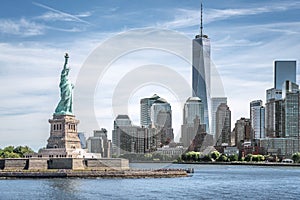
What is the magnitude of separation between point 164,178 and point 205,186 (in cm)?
1759

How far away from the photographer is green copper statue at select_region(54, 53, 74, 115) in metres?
135

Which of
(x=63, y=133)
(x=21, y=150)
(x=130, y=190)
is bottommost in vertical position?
(x=130, y=190)

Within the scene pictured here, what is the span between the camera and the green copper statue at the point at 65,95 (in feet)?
444

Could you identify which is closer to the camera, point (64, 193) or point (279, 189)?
point (64, 193)

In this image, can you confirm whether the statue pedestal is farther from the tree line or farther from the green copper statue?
the tree line

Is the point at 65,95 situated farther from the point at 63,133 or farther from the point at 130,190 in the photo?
the point at 130,190

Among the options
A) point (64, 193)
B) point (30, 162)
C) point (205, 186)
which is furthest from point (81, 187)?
point (30, 162)

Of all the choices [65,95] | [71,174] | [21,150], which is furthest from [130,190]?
[21,150]

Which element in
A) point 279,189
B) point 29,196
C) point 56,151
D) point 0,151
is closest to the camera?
point 29,196

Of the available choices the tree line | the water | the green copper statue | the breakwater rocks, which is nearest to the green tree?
the tree line

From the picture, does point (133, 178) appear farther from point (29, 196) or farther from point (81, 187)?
point (29, 196)

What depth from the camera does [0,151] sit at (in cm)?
16762

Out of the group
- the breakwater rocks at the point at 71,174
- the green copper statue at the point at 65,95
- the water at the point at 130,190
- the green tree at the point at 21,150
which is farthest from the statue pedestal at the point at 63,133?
the green tree at the point at 21,150

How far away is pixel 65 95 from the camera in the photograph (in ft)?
449
